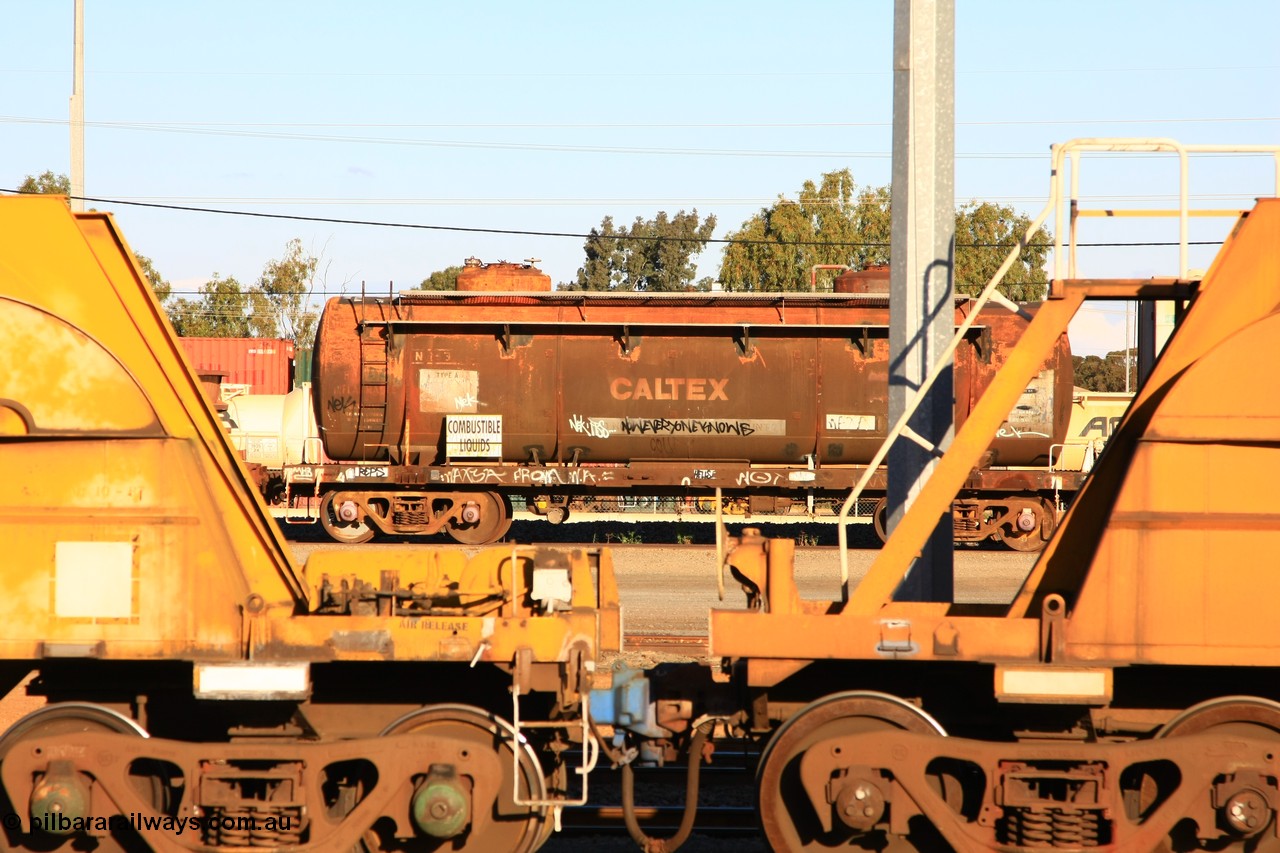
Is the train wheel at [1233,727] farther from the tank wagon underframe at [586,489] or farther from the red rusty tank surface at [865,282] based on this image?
the red rusty tank surface at [865,282]

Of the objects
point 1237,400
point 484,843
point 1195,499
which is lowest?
point 484,843

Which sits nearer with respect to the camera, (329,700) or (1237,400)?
(1237,400)

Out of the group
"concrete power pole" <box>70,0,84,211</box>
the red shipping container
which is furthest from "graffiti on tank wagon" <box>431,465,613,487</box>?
the red shipping container

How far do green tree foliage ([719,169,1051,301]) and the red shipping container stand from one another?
2456 centimetres

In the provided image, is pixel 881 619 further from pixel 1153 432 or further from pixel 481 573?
pixel 481 573

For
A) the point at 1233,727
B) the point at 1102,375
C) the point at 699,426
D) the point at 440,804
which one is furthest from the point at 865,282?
the point at 1102,375

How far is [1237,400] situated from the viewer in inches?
186

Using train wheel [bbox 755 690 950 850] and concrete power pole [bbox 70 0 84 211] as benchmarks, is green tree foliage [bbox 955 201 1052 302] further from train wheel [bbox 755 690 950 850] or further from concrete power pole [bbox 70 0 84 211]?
train wheel [bbox 755 690 950 850]

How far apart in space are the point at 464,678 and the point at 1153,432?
3.35 m

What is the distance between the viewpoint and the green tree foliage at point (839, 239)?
5512 centimetres

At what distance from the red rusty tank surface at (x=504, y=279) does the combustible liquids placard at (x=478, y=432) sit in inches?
101

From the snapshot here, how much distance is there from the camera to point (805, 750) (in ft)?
16.6

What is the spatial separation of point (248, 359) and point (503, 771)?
34.7 metres

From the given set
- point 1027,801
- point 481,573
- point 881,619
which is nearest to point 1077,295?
point 881,619
